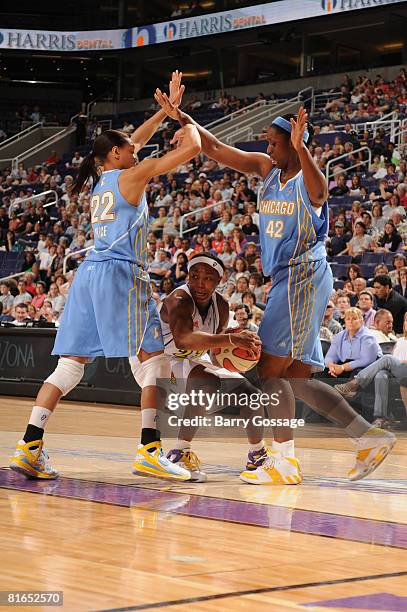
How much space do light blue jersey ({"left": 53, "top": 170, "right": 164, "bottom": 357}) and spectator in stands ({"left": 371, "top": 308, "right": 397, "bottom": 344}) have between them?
188 inches

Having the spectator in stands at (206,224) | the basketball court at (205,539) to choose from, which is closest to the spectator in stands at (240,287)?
the spectator in stands at (206,224)

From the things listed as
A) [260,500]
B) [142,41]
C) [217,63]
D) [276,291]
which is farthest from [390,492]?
[217,63]

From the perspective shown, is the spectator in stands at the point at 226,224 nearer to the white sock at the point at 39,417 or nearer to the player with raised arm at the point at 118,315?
the player with raised arm at the point at 118,315

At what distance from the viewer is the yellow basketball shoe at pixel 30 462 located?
→ 5137 mm

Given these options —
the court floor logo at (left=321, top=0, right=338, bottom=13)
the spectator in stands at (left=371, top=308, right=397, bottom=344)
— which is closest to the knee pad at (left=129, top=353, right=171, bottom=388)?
the spectator in stands at (left=371, top=308, right=397, bottom=344)

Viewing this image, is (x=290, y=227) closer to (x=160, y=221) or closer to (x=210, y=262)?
(x=210, y=262)

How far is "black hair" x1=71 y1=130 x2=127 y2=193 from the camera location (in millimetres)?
5539

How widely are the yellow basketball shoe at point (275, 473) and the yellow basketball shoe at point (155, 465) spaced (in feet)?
1.24

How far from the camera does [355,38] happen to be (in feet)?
98.2

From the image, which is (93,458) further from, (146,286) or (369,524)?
(369,524)

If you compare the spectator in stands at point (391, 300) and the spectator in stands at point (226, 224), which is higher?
the spectator in stands at point (226, 224)

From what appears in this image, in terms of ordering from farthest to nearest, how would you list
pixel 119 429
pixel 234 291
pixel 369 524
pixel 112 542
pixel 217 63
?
1. pixel 217 63
2. pixel 234 291
3. pixel 119 429
4. pixel 369 524
5. pixel 112 542

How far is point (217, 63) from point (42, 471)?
28990 millimetres

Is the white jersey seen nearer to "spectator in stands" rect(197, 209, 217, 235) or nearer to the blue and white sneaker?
the blue and white sneaker
